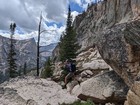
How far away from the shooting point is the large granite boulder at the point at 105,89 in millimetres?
18078

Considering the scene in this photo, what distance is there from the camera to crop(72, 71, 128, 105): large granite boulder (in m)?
18.1

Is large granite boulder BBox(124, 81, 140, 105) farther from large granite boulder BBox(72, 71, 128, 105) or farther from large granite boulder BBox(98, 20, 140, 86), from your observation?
large granite boulder BBox(72, 71, 128, 105)

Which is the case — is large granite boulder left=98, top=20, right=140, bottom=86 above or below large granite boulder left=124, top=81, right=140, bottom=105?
above

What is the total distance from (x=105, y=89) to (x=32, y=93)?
565 centimetres

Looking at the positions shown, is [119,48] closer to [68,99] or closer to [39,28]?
[68,99]

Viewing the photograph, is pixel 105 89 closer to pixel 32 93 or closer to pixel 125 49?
pixel 125 49

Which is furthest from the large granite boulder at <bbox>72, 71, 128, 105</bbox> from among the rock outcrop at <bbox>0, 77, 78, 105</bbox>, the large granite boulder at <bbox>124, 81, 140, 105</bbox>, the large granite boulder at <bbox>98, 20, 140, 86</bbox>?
the large granite boulder at <bbox>124, 81, 140, 105</bbox>

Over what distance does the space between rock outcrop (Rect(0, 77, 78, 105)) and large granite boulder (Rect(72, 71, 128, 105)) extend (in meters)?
1.06

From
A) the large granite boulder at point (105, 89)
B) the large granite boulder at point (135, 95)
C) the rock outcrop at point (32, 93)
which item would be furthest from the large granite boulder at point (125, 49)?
the rock outcrop at point (32, 93)

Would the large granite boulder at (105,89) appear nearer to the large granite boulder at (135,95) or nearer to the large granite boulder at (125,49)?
the large granite boulder at (125,49)

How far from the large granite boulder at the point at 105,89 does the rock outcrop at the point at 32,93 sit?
1.06 metres

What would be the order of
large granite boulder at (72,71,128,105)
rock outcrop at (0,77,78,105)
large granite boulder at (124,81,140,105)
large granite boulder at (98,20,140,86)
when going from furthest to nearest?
rock outcrop at (0,77,78,105) < large granite boulder at (72,71,128,105) < large granite boulder at (98,20,140,86) < large granite boulder at (124,81,140,105)

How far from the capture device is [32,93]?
21547 millimetres

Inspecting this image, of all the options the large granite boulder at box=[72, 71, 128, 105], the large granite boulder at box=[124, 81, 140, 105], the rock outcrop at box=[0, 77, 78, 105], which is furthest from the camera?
the rock outcrop at box=[0, 77, 78, 105]
